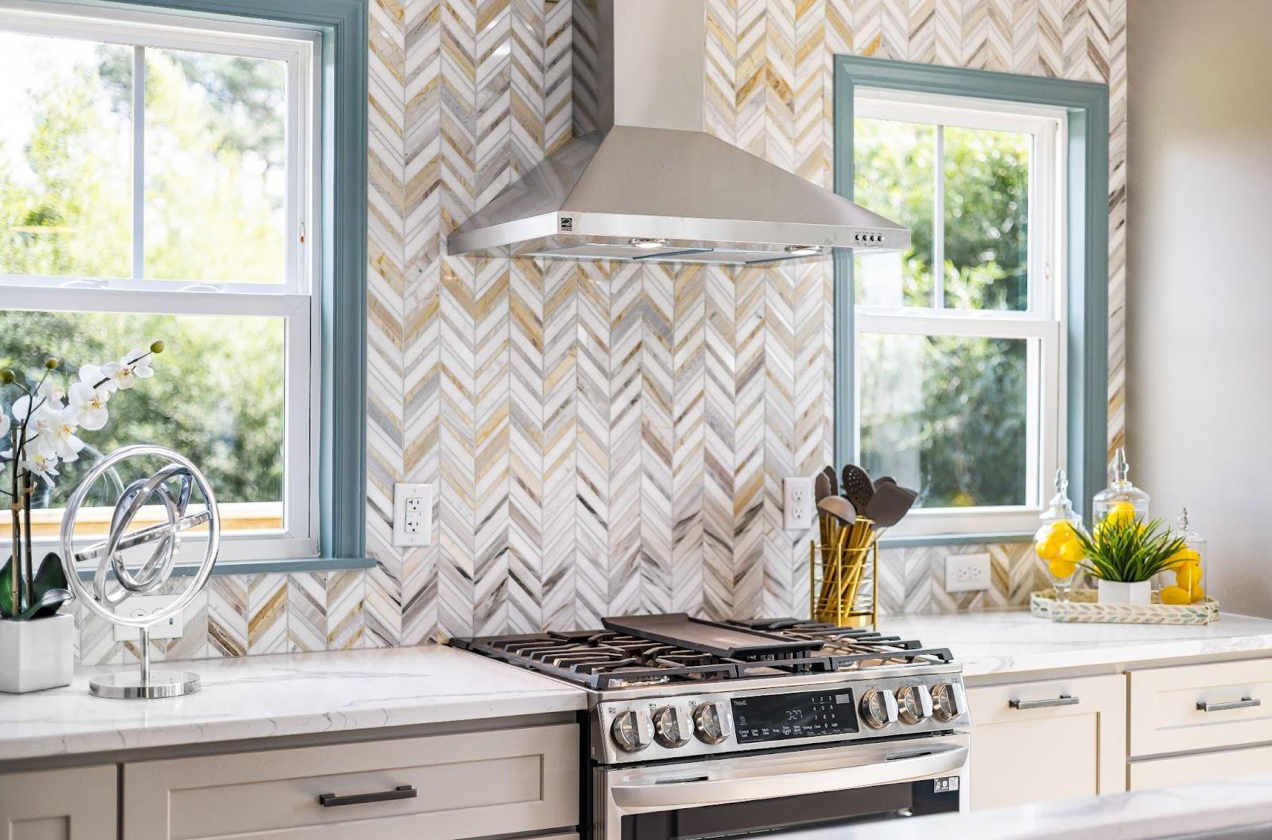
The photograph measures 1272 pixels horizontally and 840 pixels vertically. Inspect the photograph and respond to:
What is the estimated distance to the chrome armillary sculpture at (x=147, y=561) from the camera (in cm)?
222

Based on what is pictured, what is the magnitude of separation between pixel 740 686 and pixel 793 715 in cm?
11

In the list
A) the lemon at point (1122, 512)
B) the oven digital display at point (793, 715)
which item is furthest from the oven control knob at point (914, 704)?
the lemon at point (1122, 512)

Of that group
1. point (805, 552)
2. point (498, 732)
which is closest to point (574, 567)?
point (805, 552)

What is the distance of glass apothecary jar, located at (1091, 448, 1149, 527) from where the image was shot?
3.30 m

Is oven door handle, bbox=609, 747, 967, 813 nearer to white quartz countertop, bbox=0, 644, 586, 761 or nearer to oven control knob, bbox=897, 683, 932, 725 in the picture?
oven control knob, bbox=897, 683, 932, 725

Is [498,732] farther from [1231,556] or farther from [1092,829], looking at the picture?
[1231,556]

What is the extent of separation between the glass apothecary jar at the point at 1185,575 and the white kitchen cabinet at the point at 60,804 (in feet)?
7.60

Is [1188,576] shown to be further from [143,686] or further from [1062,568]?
[143,686]

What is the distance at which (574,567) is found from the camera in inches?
117

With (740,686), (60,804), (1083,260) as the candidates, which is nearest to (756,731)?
(740,686)

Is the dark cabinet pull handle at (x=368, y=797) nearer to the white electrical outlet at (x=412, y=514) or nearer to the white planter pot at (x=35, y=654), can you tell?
the white planter pot at (x=35, y=654)

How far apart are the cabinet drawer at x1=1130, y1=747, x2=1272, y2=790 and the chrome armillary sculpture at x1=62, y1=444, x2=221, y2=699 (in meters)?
1.88

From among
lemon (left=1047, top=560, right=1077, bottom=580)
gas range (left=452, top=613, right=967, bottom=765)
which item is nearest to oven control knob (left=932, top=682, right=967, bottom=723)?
gas range (left=452, top=613, right=967, bottom=765)

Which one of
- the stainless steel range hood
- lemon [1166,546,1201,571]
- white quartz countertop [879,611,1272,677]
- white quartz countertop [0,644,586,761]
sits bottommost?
white quartz countertop [879,611,1272,677]
